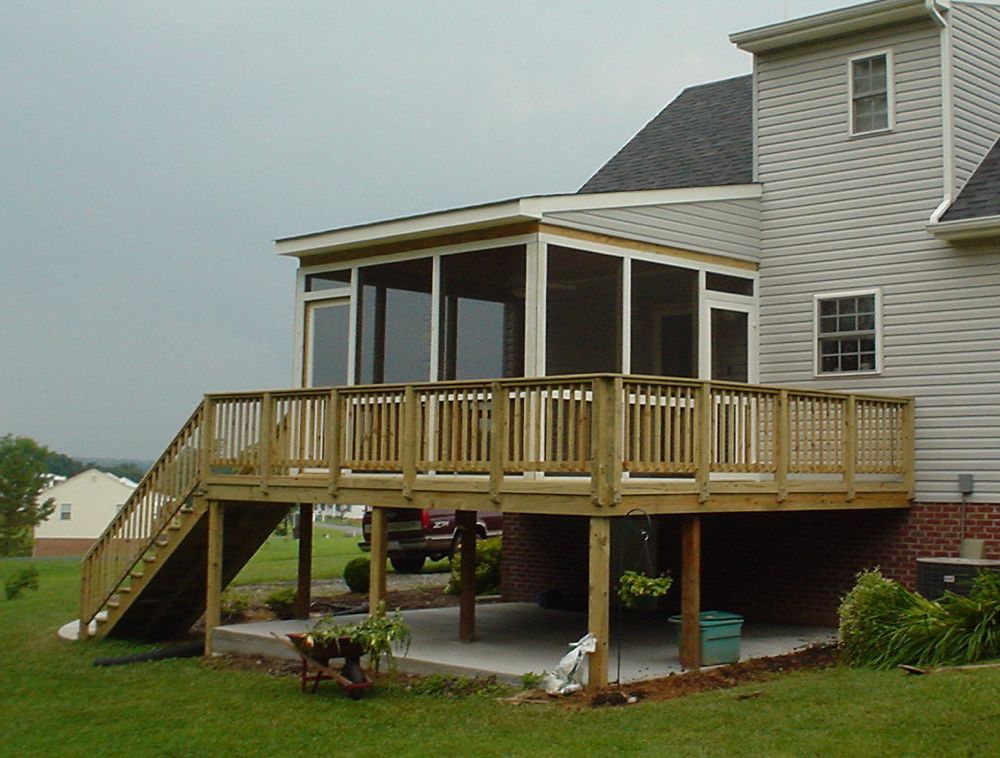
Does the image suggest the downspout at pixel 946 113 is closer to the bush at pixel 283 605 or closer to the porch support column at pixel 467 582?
the porch support column at pixel 467 582

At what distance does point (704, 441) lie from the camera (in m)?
11.8

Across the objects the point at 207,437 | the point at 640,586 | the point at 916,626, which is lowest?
the point at 916,626

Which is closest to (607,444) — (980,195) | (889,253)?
(889,253)

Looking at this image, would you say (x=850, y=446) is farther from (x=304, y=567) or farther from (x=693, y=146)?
(x=304, y=567)

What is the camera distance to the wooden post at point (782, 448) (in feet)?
41.9

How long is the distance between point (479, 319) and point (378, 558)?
293cm

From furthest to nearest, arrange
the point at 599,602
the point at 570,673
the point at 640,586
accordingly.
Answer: the point at 640,586, the point at 599,602, the point at 570,673

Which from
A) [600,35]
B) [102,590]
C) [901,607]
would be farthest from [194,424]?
[600,35]

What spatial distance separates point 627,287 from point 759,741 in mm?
5833

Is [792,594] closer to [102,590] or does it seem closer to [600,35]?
[102,590]

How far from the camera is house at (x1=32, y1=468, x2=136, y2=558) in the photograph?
9831 cm

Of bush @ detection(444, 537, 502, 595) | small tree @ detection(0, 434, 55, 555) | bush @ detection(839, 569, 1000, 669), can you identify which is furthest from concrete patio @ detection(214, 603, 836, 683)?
small tree @ detection(0, 434, 55, 555)

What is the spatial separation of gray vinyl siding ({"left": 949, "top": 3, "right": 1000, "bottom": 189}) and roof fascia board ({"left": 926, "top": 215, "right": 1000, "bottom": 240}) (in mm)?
809

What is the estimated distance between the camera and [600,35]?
21.2 m
